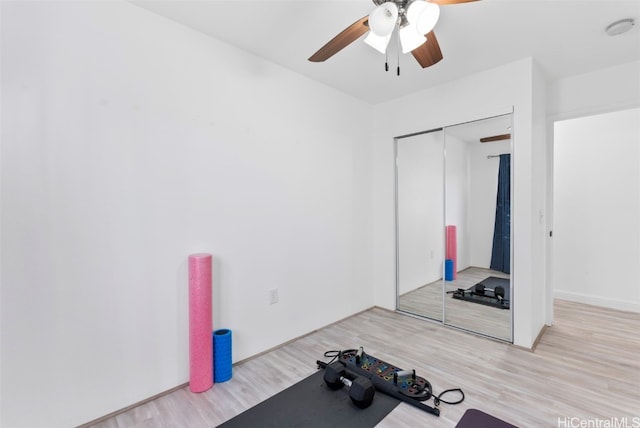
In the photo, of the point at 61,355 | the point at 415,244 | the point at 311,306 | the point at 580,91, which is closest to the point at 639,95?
the point at 580,91

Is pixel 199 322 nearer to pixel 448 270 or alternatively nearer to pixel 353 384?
pixel 353 384

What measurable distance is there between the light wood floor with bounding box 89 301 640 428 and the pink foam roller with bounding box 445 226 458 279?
710mm

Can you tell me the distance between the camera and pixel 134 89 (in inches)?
73.1

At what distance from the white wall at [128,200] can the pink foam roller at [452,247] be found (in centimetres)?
161

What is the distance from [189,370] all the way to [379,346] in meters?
1.56

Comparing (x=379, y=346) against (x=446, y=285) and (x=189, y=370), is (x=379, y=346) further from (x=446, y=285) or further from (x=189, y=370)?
(x=189, y=370)

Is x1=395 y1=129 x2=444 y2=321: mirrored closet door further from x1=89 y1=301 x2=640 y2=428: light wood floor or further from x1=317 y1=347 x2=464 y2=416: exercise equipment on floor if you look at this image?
x1=317 y1=347 x2=464 y2=416: exercise equipment on floor

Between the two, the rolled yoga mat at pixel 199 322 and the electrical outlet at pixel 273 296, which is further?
the electrical outlet at pixel 273 296

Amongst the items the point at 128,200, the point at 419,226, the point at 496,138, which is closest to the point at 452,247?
the point at 419,226

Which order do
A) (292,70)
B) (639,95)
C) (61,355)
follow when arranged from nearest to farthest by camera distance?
(61,355) < (639,95) < (292,70)

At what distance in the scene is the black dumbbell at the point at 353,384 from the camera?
1.81 m

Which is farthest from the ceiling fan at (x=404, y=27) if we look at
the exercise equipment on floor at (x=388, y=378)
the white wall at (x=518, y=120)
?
the exercise equipment on floor at (x=388, y=378)

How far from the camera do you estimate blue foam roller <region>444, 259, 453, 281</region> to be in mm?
3255

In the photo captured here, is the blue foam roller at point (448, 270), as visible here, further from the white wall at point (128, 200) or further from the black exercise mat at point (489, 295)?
the white wall at point (128, 200)
